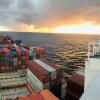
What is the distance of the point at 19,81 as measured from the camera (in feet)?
135

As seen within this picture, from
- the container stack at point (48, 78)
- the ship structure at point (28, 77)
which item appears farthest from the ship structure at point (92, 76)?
the container stack at point (48, 78)

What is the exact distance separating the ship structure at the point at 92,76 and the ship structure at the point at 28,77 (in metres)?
8.58

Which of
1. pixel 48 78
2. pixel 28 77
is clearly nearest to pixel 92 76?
pixel 48 78

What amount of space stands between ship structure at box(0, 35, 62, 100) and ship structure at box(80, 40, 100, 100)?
8.58 meters

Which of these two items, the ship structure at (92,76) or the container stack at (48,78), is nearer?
the ship structure at (92,76)

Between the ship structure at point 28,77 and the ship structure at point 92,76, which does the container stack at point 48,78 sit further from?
the ship structure at point 92,76

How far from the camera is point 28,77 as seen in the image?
40.7 m

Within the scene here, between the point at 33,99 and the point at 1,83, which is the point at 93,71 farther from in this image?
the point at 1,83

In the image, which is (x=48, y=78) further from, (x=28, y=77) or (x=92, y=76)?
(x=92, y=76)

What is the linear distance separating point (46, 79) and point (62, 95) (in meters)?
8.62

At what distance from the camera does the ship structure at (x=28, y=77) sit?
30484 millimetres

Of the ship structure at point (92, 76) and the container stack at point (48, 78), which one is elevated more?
the ship structure at point (92, 76)

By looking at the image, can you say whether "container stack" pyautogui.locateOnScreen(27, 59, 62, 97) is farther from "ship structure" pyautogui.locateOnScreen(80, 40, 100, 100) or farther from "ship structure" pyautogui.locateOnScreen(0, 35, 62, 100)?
"ship structure" pyautogui.locateOnScreen(80, 40, 100, 100)

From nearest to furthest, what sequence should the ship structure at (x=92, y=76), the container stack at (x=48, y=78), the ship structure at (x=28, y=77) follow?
the ship structure at (x=92, y=76), the ship structure at (x=28, y=77), the container stack at (x=48, y=78)
